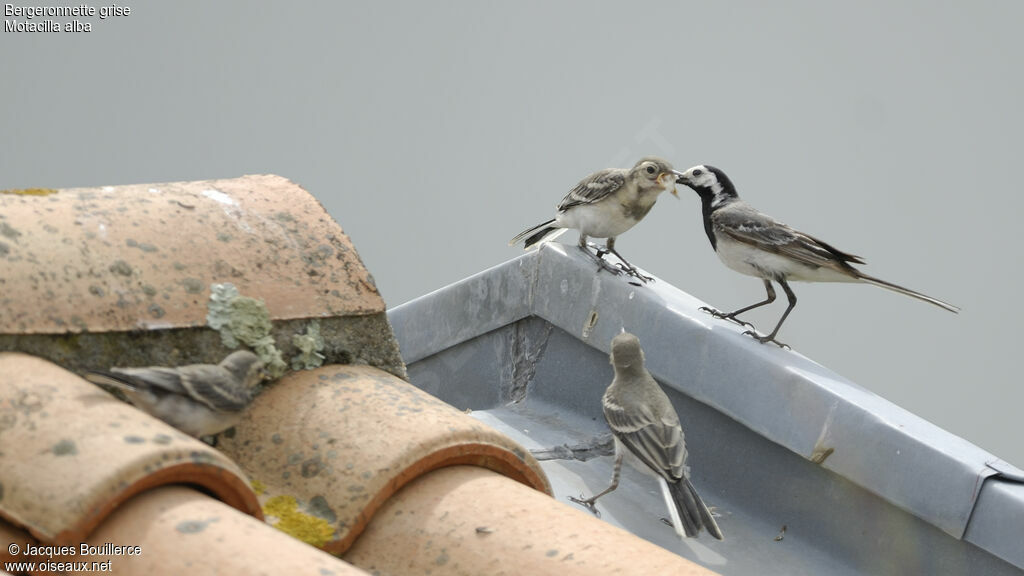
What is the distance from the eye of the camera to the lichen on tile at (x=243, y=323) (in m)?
2.65

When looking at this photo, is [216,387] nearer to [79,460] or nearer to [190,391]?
[190,391]

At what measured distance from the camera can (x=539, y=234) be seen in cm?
651

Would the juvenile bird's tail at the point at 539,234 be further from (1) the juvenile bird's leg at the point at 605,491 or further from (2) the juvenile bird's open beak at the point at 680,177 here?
(1) the juvenile bird's leg at the point at 605,491

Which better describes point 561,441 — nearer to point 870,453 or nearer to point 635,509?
point 635,509

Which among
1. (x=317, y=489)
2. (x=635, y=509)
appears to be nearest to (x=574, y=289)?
(x=635, y=509)

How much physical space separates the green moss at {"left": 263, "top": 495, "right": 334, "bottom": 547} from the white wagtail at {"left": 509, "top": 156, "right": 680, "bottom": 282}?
3.72m

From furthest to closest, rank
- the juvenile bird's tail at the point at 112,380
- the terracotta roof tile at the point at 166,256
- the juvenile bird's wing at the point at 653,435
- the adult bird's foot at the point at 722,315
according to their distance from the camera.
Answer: the adult bird's foot at the point at 722,315
the juvenile bird's wing at the point at 653,435
the terracotta roof tile at the point at 166,256
the juvenile bird's tail at the point at 112,380

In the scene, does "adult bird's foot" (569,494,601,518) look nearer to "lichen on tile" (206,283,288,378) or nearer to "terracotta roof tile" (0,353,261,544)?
"lichen on tile" (206,283,288,378)

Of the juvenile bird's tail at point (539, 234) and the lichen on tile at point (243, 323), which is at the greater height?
the lichen on tile at point (243, 323)

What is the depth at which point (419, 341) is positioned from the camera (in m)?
5.23

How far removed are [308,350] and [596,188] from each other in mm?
3572

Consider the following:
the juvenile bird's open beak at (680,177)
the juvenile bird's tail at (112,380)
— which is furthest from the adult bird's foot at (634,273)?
the juvenile bird's tail at (112,380)

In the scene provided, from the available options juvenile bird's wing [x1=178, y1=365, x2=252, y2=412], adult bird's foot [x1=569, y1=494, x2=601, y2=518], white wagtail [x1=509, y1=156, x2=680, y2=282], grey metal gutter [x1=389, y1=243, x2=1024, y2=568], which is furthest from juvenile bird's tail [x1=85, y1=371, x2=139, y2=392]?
white wagtail [x1=509, y1=156, x2=680, y2=282]

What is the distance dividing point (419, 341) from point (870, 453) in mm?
2217
